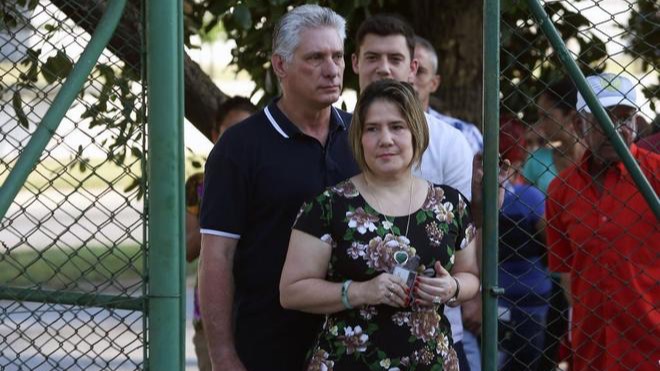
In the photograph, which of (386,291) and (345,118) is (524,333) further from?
(386,291)

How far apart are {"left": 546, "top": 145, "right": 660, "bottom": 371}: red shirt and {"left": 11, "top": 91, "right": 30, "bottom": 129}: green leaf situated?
1.88 metres

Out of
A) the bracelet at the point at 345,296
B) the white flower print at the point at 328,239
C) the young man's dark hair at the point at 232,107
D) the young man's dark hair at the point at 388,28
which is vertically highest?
the young man's dark hair at the point at 388,28

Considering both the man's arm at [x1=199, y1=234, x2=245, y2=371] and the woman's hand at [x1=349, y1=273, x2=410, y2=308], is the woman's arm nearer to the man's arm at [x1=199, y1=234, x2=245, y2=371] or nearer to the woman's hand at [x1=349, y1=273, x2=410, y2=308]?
the woman's hand at [x1=349, y1=273, x2=410, y2=308]

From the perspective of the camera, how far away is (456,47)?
21.7ft

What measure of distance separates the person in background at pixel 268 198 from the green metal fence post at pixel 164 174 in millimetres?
409

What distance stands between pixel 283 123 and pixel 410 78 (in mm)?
1277

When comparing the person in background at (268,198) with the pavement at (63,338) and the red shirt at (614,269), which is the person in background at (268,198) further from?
the red shirt at (614,269)

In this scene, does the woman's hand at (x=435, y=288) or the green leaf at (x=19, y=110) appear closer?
the woman's hand at (x=435, y=288)

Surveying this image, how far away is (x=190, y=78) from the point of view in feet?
19.2

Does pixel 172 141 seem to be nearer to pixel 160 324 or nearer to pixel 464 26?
pixel 160 324

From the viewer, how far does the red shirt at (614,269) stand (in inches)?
164

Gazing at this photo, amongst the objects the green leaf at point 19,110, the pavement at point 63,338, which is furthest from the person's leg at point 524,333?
the green leaf at point 19,110

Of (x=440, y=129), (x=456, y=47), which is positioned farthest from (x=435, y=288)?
(x=456, y=47)

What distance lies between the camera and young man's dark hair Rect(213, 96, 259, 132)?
5.74 m
